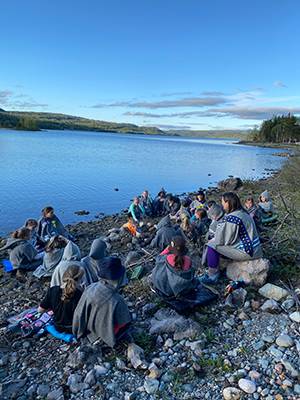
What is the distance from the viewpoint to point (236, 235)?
563cm

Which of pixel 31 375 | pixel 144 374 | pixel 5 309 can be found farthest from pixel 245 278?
pixel 5 309

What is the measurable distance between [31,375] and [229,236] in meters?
4.29

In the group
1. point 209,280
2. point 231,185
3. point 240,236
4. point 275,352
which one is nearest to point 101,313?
point 275,352

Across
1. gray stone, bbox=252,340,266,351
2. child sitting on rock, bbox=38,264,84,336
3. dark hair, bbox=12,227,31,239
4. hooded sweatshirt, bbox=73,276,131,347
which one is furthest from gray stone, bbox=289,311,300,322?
dark hair, bbox=12,227,31,239

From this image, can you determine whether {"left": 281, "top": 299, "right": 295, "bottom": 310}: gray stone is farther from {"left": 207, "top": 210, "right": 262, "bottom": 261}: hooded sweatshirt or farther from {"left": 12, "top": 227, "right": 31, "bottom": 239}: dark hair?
{"left": 12, "top": 227, "right": 31, "bottom": 239}: dark hair

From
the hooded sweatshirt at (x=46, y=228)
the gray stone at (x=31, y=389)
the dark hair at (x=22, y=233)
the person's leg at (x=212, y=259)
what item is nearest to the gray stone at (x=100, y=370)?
the gray stone at (x=31, y=389)

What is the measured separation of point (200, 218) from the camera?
9.20 metres

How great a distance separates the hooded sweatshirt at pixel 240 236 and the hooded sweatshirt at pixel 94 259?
2.72 m

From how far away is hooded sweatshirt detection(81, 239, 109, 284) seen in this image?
6.10m

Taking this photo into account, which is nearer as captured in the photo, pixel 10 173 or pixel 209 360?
pixel 209 360

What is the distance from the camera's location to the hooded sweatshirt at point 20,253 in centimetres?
786

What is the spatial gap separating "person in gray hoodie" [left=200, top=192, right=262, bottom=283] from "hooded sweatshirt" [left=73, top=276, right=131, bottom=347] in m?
2.57

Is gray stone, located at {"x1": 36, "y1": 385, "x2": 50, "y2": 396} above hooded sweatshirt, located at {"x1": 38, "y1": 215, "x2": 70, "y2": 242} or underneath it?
underneath

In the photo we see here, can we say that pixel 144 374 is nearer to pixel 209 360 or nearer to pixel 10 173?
pixel 209 360
